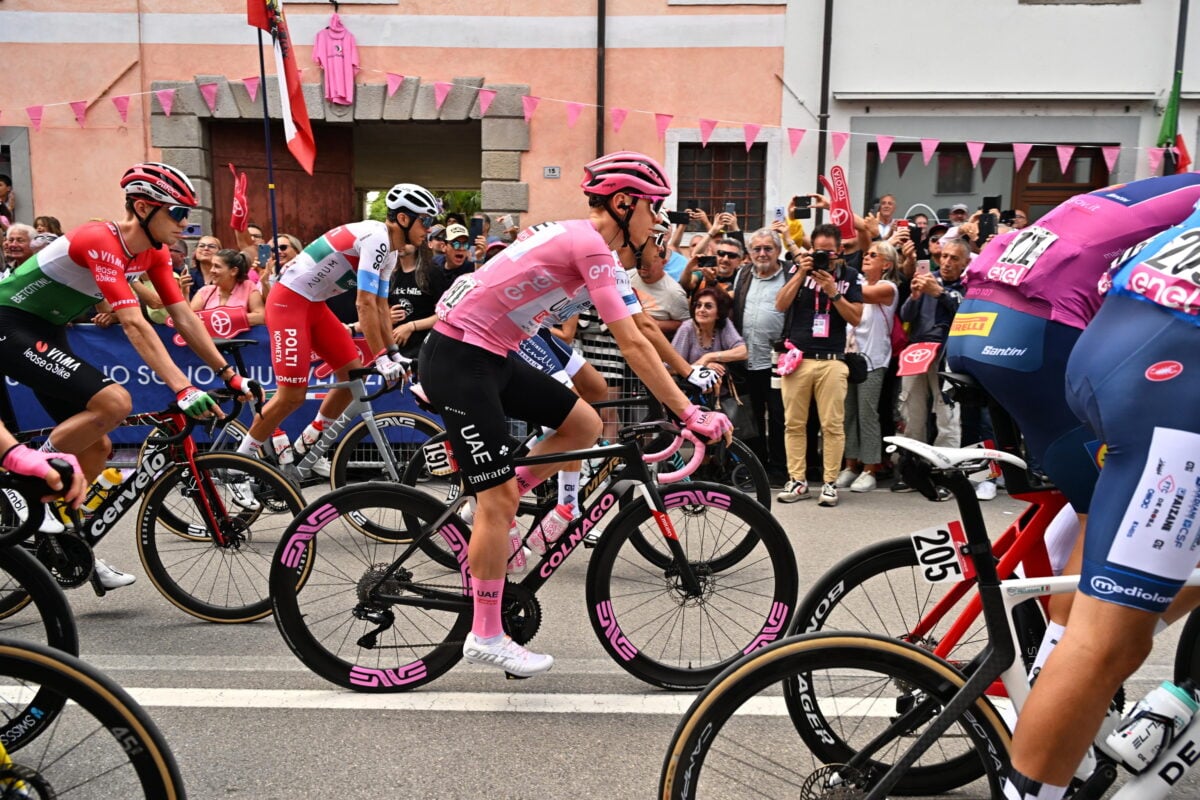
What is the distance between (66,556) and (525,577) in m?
2.18

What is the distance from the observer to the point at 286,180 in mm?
15109

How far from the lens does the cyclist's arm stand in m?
3.39

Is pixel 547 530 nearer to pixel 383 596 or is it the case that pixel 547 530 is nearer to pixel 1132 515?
pixel 383 596

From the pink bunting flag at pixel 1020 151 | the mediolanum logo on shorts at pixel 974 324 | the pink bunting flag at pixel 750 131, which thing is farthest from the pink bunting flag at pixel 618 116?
the mediolanum logo on shorts at pixel 974 324

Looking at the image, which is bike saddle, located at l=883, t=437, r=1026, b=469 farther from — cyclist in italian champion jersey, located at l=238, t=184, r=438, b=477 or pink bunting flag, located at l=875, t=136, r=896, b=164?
pink bunting flag, located at l=875, t=136, r=896, b=164

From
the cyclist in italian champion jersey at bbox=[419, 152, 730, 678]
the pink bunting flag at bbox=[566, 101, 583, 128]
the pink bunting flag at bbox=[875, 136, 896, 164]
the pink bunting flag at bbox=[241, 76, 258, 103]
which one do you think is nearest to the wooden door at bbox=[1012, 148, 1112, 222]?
the pink bunting flag at bbox=[875, 136, 896, 164]

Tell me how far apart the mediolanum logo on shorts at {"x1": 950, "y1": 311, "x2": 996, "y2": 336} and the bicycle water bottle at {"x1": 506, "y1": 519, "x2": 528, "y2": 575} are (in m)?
1.80

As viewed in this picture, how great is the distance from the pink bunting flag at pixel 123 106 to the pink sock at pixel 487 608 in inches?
516

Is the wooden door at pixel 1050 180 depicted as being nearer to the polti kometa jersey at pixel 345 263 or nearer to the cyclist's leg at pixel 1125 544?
the polti kometa jersey at pixel 345 263

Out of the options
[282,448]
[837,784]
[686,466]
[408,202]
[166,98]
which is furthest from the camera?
[166,98]

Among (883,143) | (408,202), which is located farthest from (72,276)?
(883,143)

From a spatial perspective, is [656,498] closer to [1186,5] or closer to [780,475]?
[780,475]

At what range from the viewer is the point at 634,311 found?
3586 mm

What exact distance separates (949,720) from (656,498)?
1.69m
